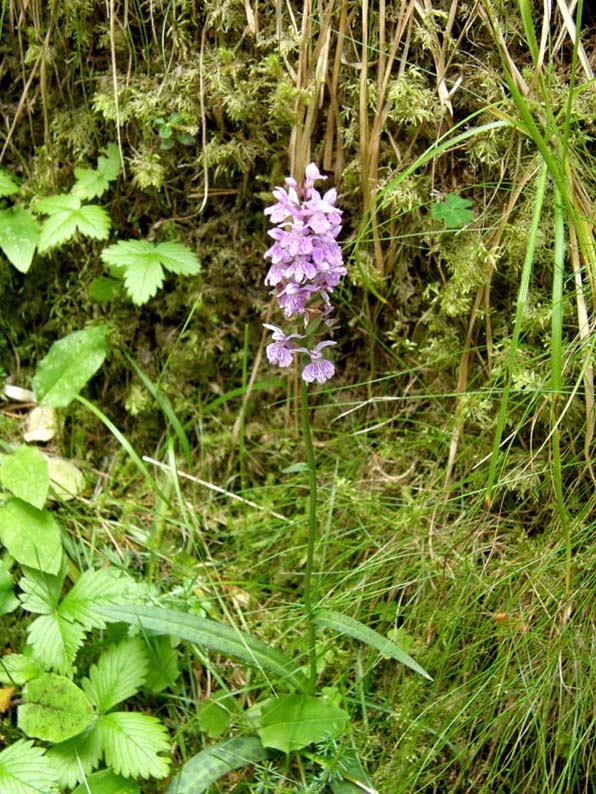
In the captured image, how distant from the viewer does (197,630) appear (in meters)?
1.75

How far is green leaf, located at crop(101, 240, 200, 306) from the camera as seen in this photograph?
7.18 feet

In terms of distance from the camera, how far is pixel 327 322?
5.10 feet

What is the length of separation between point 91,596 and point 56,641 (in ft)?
0.39

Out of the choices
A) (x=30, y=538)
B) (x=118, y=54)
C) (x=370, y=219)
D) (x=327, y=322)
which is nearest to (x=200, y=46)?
(x=118, y=54)

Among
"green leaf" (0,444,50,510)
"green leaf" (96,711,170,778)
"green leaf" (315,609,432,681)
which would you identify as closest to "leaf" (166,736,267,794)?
"green leaf" (96,711,170,778)

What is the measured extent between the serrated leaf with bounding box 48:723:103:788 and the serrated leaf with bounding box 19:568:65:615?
0.93ft

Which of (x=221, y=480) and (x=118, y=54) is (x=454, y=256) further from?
(x=118, y=54)

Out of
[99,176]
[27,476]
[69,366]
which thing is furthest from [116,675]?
[99,176]

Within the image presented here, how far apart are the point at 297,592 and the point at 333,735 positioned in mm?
401

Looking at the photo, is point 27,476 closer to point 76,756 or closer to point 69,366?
point 69,366

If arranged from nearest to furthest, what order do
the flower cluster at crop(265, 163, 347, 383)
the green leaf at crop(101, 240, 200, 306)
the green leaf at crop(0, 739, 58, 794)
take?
the flower cluster at crop(265, 163, 347, 383), the green leaf at crop(0, 739, 58, 794), the green leaf at crop(101, 240, 200, 306)

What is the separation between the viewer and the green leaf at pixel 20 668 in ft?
6.22

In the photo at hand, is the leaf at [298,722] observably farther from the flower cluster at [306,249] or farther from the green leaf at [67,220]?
the green leaf at [67,220]

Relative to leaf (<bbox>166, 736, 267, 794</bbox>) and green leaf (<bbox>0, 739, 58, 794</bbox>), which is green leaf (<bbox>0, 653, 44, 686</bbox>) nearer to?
green leaf (<bbox>0, 739, 58, 794</bbox>)
